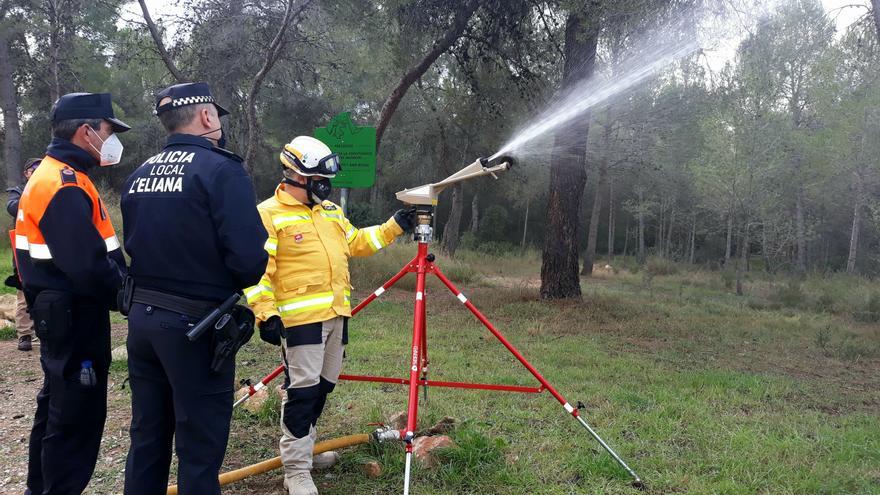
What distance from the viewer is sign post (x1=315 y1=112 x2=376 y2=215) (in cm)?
909

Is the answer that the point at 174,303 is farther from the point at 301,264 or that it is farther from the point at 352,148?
the point at 352,148

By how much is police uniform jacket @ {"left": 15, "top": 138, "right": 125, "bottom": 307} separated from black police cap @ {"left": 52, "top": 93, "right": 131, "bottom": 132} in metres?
0.14

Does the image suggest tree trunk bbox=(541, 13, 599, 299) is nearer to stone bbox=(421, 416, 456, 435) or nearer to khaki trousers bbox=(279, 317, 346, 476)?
stone bbox=(421, 416, 456, 435)

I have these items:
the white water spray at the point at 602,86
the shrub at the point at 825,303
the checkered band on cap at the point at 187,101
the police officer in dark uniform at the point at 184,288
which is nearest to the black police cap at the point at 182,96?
the checkered band on cap at the point at 187,101

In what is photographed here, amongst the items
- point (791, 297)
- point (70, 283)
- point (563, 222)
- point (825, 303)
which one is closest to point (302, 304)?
point (70, 283)

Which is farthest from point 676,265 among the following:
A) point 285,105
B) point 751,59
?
point 285,105

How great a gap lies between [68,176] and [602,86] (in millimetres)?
9470

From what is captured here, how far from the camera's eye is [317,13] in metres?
11.1

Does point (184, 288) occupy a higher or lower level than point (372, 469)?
higher

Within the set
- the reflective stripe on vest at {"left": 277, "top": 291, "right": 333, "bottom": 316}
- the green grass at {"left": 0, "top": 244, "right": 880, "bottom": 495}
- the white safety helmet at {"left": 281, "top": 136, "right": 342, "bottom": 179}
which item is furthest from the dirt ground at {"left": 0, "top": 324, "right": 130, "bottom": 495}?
the white safety helmet at {"left": 281, "top": 136, "right": 342, "bottom": 179}

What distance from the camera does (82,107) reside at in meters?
3.12

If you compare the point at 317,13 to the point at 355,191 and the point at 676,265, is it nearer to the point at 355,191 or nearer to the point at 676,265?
the point at 676,265

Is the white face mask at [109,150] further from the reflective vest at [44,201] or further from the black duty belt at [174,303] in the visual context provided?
the black duty belt at [174,303]

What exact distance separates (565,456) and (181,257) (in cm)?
291
